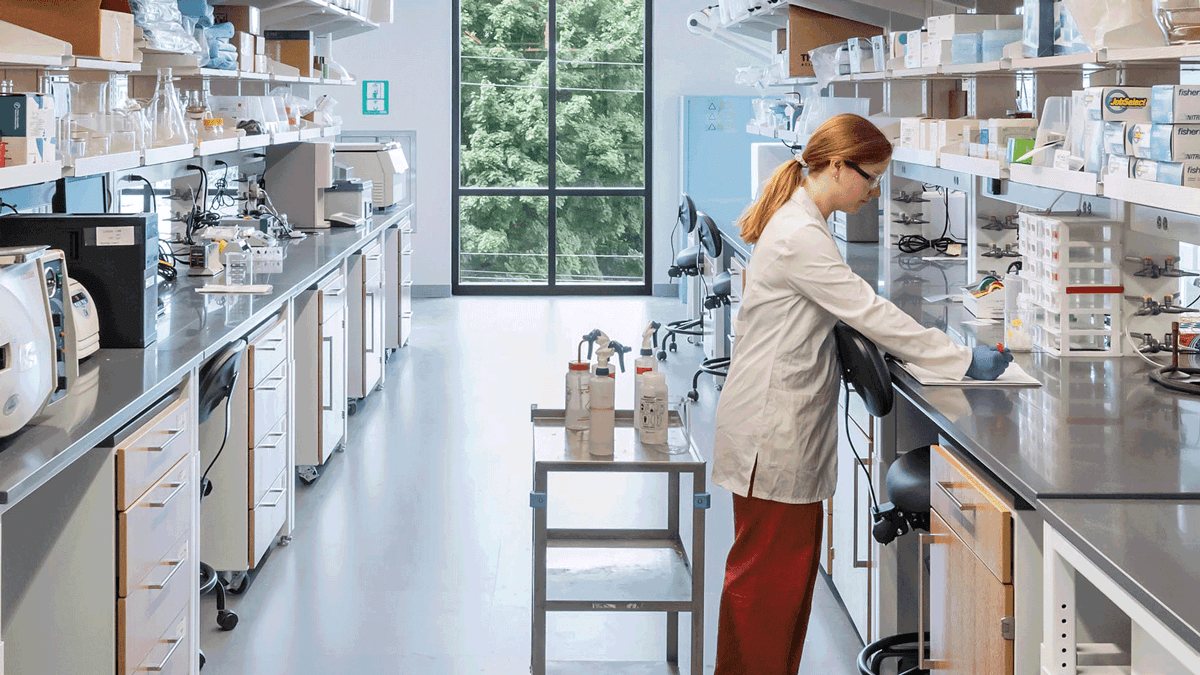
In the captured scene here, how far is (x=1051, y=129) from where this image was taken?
9.49ft

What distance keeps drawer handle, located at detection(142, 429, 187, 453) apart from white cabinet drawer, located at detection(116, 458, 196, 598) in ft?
0.22

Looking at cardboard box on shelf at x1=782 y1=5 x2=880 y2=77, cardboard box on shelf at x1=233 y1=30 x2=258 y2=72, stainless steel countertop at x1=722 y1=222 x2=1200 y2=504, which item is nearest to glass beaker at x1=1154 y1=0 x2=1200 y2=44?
stainless steel countertop at x1=722 y1=222 x2=1200 y2=504

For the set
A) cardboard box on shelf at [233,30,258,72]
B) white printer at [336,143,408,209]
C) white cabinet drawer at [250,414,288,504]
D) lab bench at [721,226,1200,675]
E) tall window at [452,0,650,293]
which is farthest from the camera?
tall window at [452,0,650,293]

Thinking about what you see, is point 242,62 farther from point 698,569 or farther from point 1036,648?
point 1036,648

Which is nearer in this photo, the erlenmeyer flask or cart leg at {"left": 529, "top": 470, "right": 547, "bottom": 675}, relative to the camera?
cart leg at {"left": 529, "top": 470, "right": 547, "bottom": 675}

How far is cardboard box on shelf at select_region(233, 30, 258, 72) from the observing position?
499 cm

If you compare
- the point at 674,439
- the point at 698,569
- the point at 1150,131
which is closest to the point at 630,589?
the point at 698,569

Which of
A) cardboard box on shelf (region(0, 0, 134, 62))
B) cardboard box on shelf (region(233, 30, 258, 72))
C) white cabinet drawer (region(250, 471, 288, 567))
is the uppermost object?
cardboard box on shelf (region(233, 30, 258, 72))

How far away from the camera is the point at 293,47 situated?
614cm

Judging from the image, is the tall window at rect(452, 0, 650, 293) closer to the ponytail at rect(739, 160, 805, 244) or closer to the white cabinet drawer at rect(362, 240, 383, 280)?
the white cabinet drawer at rect(362, 240, 383, 280)

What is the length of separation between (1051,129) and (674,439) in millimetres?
1153

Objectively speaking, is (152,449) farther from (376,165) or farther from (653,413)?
(376,165)

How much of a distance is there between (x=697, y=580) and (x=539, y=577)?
1.13 feet

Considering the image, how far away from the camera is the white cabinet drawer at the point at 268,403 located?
3.70m
